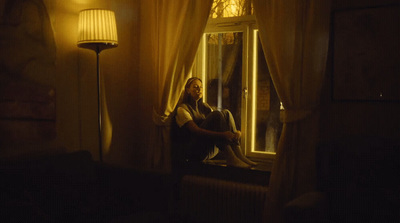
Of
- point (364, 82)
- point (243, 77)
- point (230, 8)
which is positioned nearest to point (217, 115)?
point (243, 77)

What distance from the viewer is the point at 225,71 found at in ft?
11.3

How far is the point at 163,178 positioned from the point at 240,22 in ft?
5.28

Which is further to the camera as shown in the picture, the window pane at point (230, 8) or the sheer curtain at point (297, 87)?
the window pane at point (230, 8)

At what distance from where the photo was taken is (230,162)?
3.20 metres

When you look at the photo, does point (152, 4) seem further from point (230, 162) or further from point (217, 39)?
point (230, 162)

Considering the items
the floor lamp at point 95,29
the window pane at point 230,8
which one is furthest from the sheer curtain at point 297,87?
the floor lamp at point 95,29

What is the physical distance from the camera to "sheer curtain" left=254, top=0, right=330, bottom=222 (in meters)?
2.74

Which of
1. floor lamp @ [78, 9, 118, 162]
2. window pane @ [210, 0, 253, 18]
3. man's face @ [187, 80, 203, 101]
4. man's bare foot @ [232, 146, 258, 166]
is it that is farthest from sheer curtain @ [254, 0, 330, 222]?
floor lamp @ [78, 9, 118, 162]

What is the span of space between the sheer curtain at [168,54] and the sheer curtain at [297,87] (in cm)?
76

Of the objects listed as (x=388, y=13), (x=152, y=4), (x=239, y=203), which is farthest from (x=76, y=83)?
(x=388, y=13)

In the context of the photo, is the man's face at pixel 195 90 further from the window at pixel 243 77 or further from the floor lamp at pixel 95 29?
the floor lamp at pixel 95 29

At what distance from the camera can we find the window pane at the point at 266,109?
3.27 metres

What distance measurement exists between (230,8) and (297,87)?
3.61 ft

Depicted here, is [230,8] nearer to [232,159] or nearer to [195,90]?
[195,90]
